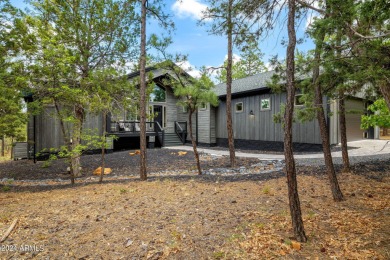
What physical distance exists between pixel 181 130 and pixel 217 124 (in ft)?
8.60

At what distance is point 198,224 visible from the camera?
9.98 ft

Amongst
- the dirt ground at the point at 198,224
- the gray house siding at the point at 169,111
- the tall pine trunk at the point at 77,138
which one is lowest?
the dirt ground at the point at 198,224

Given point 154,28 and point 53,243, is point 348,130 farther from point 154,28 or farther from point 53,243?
point 53,243

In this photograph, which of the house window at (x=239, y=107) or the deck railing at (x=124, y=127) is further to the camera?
the house window at (x=239, y=107)

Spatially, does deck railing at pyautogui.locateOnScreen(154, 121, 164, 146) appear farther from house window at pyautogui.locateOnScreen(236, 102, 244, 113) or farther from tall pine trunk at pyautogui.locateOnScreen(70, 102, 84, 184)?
tall pine trunk at pyautogui.locateOnScreen(70, 102, 84, 184)

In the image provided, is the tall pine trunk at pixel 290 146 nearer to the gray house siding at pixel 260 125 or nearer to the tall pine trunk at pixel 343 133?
the tall pine trunk at pixel 343 133

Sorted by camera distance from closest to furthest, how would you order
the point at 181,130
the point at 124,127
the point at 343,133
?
the point at 343,133 → the point at 124,127 → the point at 181,130

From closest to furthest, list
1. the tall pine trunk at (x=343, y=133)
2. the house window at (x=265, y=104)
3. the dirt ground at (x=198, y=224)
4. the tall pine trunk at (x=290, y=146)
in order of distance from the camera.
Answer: the dirt ground at (x=198, y=224), the tall pine trunk at (x=290, y=146), the tall pine trunk at (x=343, y=133), the house window at (x=265, y=104)

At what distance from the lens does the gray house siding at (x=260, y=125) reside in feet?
35.4

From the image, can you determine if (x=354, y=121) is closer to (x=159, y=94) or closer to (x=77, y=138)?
(x=159, y=94)

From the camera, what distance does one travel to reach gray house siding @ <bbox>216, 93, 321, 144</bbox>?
35.4ft

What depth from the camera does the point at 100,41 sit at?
759cm

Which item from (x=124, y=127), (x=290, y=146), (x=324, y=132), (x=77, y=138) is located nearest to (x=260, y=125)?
(x=124, y=127)

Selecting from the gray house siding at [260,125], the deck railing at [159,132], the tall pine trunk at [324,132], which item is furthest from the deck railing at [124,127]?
the tall pine trunk at [324,132]
